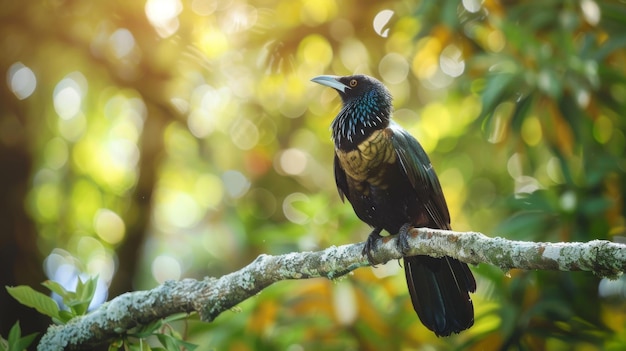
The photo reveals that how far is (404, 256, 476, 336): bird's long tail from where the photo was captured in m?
3.15

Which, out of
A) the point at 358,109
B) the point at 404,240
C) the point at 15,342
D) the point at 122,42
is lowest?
the point at 15,342

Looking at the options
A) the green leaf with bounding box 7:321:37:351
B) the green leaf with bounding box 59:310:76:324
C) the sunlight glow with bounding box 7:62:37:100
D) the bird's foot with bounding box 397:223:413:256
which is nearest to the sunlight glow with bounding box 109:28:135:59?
the sunlight glow with bounding box 7:62:37:100

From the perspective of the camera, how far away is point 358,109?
350cm

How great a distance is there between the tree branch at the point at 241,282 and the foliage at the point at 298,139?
5.70 feet

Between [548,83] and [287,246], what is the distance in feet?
6.27

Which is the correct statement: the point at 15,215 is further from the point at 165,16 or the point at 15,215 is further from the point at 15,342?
the point at 15,342

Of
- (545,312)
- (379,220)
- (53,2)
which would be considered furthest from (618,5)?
(53,2)

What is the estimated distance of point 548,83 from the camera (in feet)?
14.7

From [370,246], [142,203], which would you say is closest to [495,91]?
[370,246]

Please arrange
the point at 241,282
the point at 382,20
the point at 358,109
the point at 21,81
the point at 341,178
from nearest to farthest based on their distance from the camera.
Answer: the point at 241,282, the point at 358,109, the point at 341,178, the point at 21,81, the point at 382,20

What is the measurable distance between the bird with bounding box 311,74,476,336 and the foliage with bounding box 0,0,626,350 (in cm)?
101

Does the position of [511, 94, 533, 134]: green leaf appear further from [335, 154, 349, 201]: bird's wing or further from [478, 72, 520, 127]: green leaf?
[335, 154, 349, 201]: bird's wing

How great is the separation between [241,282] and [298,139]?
4669 millimetres

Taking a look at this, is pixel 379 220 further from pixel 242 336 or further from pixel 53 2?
pixel 53 2
